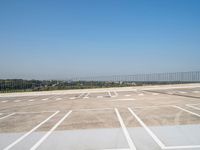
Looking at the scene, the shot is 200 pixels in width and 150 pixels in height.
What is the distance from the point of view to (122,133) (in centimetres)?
587

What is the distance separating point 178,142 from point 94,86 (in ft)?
78.7

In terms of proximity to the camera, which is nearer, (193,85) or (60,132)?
(60,132)

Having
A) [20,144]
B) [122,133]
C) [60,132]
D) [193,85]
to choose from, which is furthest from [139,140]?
[193,85]

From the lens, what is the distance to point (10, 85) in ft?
97.7

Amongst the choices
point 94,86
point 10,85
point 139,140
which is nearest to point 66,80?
point 94,86

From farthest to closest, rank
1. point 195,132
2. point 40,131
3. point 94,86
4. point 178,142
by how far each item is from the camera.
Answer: point 94,86, point 40,131, point 195,132, point 178,142

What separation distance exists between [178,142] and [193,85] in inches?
898

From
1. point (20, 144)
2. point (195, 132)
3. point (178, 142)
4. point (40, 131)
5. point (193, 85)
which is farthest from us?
point (193, 85)

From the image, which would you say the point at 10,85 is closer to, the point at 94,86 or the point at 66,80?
the point at 66,80

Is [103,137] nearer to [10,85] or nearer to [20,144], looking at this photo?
[20,144]

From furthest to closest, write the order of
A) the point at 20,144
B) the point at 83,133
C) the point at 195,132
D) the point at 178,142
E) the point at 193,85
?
the point at 193,85 → the point at 83,133 → the point at 195,132 → the point at 20,144 → the point at 178,142

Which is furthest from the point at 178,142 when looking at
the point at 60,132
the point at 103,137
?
the point at 60,132

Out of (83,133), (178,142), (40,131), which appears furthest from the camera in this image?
(40,131)

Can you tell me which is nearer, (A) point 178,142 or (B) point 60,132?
(A) point 178,142
